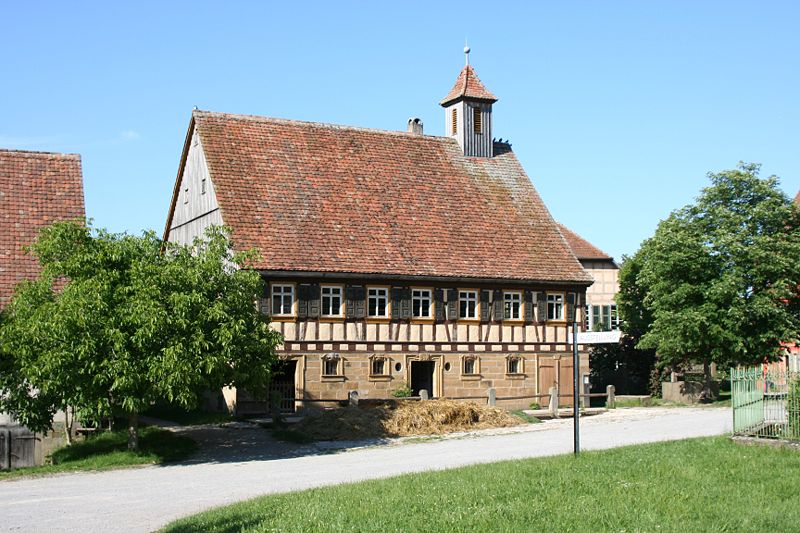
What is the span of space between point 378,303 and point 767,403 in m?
17.3

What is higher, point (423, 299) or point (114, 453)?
point (423, 299)

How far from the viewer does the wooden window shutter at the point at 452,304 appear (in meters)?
36.1

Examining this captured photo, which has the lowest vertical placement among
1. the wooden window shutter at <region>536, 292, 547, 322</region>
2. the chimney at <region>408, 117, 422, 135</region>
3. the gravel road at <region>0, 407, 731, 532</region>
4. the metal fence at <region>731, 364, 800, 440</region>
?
the gravel road at <region>0, 407, 731, 532</region>

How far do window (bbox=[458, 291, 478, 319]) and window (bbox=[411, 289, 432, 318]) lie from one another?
1.16 m

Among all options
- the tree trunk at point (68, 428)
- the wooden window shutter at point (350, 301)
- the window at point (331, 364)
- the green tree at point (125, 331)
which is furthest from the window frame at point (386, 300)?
the tree trunk at point (68, 428)

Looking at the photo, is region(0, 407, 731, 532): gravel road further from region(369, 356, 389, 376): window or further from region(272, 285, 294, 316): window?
region(272, 285, 294, 316): window

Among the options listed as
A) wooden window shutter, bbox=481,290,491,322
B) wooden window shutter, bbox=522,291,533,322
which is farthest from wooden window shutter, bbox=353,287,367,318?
wooden window shutter, bbox=522,291,533,322

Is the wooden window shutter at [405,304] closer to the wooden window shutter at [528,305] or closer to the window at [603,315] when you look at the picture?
the wooden window shutter at [528,305]

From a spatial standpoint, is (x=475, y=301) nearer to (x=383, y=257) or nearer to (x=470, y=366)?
(x=470, y=366)

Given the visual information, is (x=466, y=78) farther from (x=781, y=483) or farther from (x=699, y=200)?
(x=781, y=483)

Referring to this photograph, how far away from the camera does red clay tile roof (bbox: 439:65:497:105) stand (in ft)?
140

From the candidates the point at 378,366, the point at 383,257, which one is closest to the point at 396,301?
the point at 383,257

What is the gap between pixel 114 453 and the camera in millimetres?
24984

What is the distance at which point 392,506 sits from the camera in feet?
46.1
